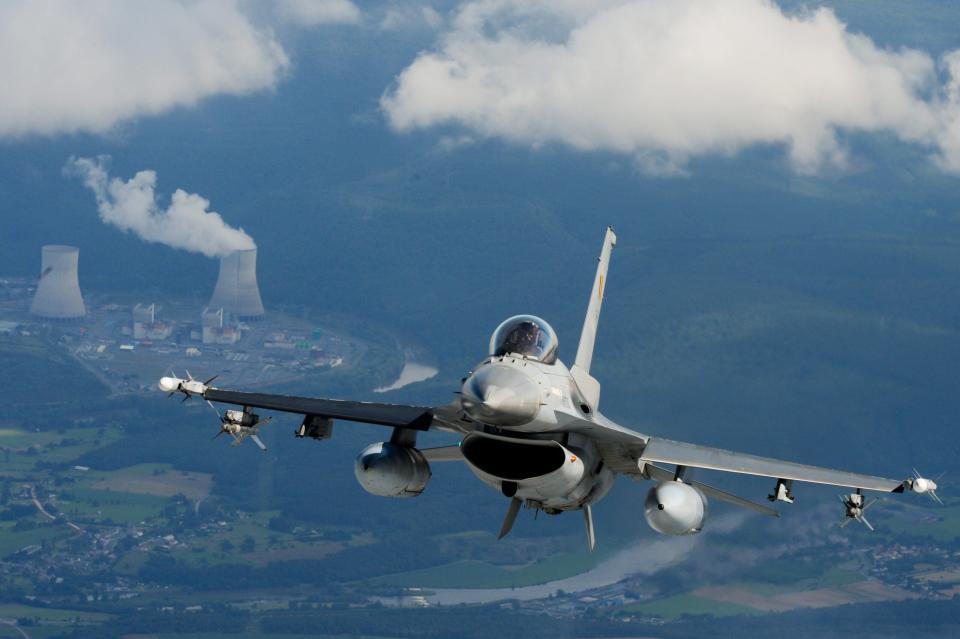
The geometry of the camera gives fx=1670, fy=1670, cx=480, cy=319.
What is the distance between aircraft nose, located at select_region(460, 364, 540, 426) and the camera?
2597 cm

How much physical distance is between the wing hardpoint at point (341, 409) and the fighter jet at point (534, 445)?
0.08 feet

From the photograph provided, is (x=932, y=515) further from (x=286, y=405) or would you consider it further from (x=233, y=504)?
(x=286, y=405)

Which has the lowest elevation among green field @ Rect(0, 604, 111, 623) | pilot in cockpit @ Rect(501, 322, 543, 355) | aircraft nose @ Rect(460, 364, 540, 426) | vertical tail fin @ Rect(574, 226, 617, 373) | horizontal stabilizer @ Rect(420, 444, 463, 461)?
green field @ Rect(0, 604, 111, 623)

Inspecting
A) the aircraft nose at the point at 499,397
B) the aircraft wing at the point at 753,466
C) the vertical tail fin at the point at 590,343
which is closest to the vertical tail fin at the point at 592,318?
the vertical tail fin at the point at 590,343

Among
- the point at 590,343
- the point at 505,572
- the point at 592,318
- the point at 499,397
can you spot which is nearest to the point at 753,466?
the point at 499,397

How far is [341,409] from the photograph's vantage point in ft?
95.3

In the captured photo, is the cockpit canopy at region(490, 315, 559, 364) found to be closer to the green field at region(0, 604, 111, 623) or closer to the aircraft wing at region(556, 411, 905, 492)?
the aircraft wing at region(556, 411, 905, 492)

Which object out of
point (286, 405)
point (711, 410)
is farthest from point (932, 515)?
point (286, 405)

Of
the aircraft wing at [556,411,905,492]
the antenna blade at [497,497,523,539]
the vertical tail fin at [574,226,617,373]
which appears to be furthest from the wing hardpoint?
the vertical tail fin at [574,226,617,373]

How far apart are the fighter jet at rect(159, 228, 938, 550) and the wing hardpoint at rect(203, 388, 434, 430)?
0.08 feet

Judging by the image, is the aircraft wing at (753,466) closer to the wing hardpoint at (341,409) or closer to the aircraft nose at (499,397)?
the aircraft nose at (499,397)

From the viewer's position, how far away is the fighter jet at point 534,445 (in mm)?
26844

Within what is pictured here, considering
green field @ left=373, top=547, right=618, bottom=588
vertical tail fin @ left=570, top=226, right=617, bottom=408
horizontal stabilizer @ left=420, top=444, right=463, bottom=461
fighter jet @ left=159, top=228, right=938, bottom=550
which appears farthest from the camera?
green field @ left=373, top=547, right=618, bottom=588

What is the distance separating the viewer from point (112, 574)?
168 m
